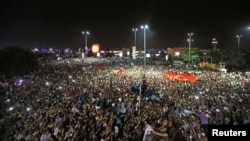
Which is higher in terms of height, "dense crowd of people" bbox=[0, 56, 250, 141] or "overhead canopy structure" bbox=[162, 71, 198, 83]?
"overhead canopy structure" bbox=[162, 71, 198, 83]

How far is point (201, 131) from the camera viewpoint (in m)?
12.5

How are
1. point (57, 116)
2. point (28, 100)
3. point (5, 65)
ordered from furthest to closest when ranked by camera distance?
1. point (5, 65)
2. point (28, 100)
3. point (57, 116)

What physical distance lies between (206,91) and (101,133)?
50.6 ft

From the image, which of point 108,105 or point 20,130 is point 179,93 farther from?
point 20,130

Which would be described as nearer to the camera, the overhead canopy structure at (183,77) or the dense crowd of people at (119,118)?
the dense crowd of people at (119,118)

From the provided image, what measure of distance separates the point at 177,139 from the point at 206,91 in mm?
14678

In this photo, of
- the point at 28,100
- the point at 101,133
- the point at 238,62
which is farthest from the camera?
the point at 238,62

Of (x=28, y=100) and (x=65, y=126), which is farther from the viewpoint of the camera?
(x=28, y=100)

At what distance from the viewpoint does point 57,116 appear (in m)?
14.3

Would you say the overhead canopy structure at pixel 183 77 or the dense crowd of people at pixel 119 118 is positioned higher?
the overhead canopy structure at pixel 183 77

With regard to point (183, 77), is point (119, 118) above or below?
below

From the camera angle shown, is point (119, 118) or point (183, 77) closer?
point (119, 118)

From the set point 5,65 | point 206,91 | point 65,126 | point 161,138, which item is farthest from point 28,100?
point 5,65

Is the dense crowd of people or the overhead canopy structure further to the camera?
the overhead canopy structure
